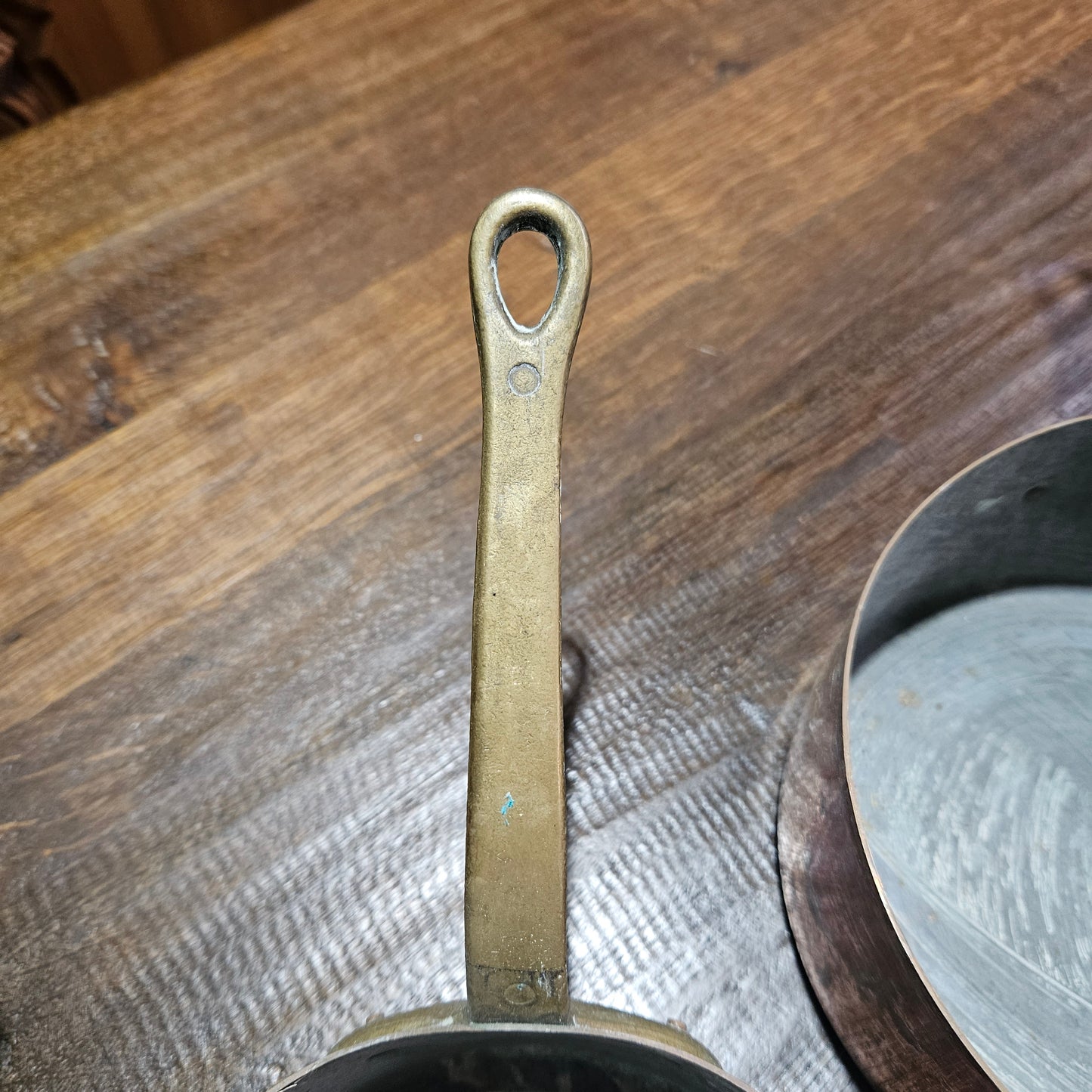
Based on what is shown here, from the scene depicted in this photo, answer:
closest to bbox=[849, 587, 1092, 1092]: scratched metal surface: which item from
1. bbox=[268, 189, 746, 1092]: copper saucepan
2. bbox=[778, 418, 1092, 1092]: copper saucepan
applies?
bbox=[778, 418, 1092, 1092]: copper saucepan

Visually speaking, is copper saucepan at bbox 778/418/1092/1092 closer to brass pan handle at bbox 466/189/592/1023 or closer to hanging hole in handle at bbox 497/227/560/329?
brass pan handle at bbox 466/189/592/1023

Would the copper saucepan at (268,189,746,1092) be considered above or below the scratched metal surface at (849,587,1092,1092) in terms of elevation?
above

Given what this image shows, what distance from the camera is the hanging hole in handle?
41 cm

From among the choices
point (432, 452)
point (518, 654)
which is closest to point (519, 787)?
point (518, 654)

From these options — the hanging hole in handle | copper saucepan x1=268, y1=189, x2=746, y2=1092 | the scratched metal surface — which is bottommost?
the scratched metal surface

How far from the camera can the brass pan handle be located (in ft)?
0.74

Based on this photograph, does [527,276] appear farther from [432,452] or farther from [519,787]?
[519,787]

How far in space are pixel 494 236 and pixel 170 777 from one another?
22 centimetres

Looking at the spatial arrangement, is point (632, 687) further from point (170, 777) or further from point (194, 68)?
point (194, 68)

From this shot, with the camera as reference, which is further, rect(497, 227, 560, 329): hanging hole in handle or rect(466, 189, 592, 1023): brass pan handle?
rect(497, 227, 560, 329): hanging hole in handle

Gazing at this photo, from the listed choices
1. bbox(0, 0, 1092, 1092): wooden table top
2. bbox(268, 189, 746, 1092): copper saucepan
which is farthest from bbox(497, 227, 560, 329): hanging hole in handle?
bbox(268, 189, 746, 1092): copper saucepan

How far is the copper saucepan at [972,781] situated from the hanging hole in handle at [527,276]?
194 millimetres

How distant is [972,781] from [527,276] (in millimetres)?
277

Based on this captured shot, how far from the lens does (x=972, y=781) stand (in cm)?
34
